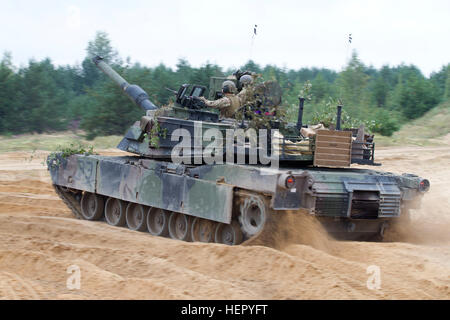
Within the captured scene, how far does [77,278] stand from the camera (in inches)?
292

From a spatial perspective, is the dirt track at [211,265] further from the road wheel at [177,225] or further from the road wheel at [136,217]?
the road wheel at [177,225]

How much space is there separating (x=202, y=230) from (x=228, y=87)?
2668mm

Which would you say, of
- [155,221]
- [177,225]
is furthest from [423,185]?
[155,221]

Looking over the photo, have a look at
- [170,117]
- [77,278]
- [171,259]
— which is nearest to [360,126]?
[170,117]

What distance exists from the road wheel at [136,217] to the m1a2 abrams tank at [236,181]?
20 mm

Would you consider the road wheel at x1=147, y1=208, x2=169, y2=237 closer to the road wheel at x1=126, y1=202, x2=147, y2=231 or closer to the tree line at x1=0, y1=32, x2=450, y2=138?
the road wheel at x1=126, y1=202, x2=147, y2=231

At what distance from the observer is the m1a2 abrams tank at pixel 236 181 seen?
9406 mm

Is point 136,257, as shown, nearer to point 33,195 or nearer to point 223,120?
point 223,120

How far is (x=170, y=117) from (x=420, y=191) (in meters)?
4.57

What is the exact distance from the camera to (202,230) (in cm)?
1103

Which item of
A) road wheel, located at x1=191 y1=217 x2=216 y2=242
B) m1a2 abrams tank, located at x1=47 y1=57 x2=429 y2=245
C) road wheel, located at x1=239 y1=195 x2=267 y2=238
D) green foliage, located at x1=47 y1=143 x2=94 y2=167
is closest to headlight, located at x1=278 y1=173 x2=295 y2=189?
m1a2 abrams tank, located at x1=47 y1=57 x2=429 y2=245

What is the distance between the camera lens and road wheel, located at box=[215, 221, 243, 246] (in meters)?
10.0

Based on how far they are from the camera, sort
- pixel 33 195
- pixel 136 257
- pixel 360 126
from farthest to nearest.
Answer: pixel 33 195, pixel 360 126, pixel 136 257

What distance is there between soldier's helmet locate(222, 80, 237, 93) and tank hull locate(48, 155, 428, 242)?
1.72 meters
